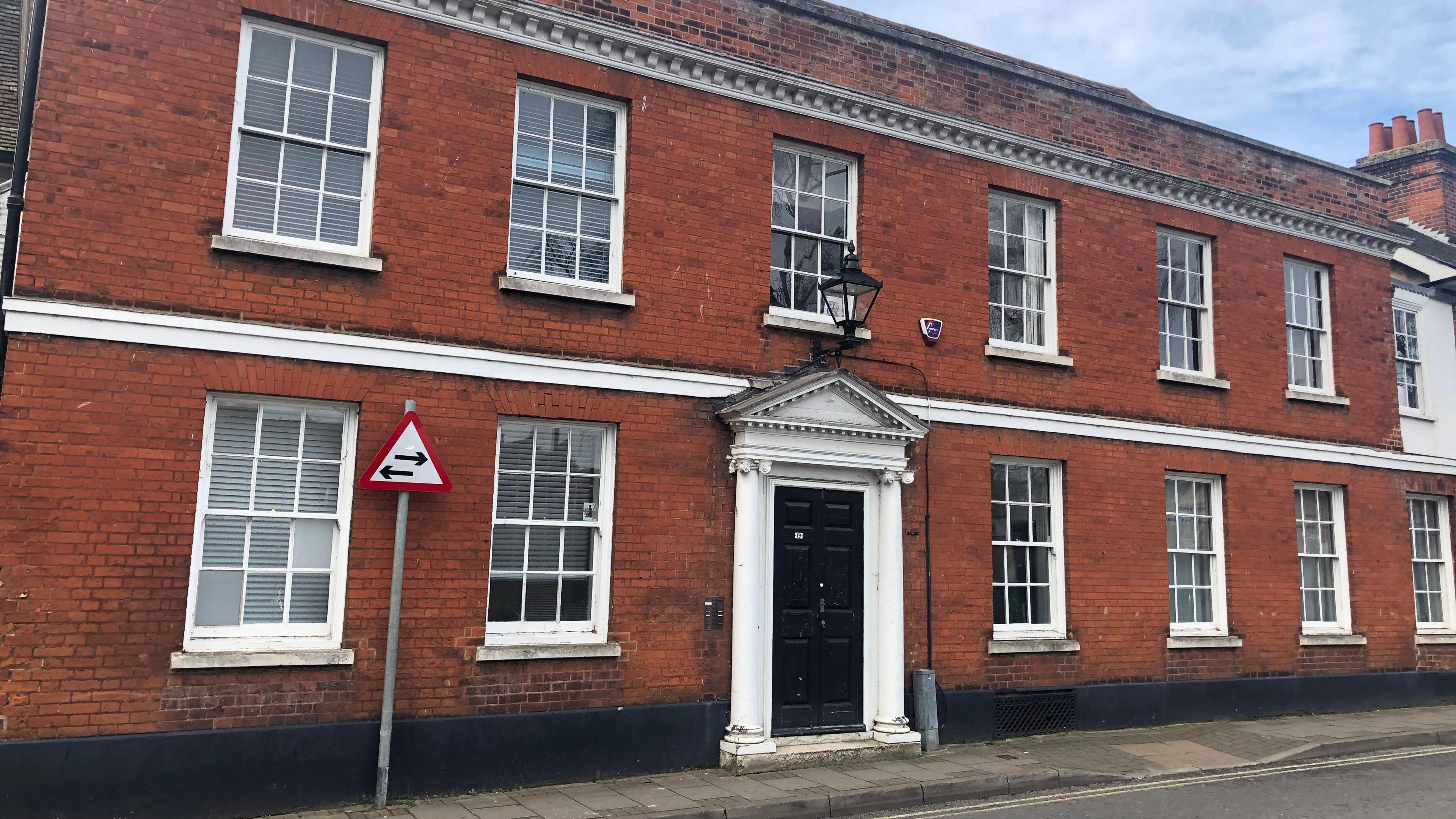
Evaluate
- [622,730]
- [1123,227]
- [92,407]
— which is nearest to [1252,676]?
[1123,227]

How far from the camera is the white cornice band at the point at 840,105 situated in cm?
923

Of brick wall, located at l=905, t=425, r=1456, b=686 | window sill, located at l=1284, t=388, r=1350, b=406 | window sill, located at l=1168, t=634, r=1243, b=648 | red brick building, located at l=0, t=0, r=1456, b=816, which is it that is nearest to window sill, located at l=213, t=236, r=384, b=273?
red brick building, located at l=0, t=0, r=1456, b=816

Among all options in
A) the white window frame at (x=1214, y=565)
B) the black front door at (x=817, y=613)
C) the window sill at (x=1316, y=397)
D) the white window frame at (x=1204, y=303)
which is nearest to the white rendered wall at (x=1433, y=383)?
the window sill at (x=1316, y=397)

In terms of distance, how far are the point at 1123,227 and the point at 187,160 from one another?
10.2 meters

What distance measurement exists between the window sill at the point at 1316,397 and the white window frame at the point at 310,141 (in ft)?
37.9

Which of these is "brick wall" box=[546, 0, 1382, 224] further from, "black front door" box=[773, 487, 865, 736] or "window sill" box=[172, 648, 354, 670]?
"window sill" box=[172, 648, 354, 670]

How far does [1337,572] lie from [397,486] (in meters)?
12.4

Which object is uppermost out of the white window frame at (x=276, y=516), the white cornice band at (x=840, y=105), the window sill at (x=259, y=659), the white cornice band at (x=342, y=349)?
the white cornice band at (x=840, y=105)

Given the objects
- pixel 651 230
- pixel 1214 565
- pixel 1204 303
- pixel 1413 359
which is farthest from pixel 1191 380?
pixel 651 230

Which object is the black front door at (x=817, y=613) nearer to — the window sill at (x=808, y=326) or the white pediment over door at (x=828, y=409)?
the white pediment over door at (x=828, y=409)

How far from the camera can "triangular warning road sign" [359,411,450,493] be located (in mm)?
7914

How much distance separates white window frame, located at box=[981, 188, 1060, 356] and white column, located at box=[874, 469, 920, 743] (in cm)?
260

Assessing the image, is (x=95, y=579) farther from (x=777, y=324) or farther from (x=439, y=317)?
(x=777, y=324)

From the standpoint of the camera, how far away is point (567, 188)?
31.1 ft
